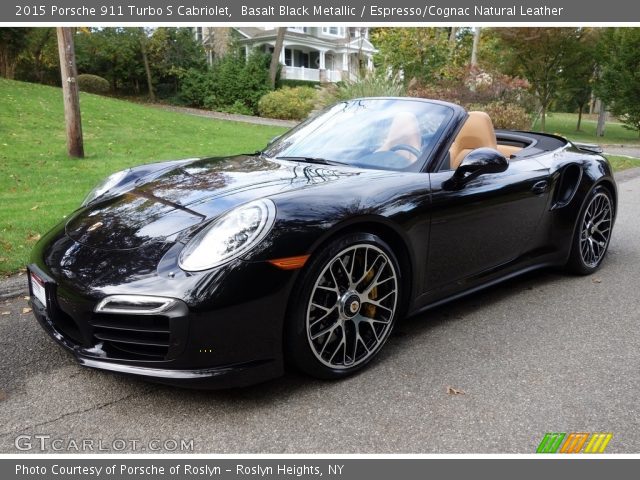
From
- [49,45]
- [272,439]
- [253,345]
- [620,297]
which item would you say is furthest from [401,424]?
[49,45]

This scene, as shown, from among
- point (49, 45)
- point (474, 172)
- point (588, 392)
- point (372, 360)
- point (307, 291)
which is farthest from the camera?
point (49, 45)

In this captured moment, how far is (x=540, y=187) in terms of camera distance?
12.3 feet

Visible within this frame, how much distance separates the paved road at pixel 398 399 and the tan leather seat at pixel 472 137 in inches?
41.5

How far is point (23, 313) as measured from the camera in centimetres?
345

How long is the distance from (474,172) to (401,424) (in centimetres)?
146

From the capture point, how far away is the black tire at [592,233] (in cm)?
423

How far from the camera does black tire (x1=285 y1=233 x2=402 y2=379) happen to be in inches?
97.2

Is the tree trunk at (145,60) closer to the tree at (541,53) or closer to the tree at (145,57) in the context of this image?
the tree at (145,57)

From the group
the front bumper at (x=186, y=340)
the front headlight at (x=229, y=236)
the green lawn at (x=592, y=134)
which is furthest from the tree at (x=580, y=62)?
the front bumper at (x=186, y=340)

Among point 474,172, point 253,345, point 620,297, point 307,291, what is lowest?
point 620,297

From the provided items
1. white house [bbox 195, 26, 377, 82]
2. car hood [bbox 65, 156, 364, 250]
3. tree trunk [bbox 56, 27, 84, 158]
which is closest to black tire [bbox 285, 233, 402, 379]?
car hood [bbox 65, 156, 364, 250]

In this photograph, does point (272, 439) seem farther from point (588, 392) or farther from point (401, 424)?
point (588, 392)

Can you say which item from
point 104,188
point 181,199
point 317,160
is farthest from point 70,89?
point 181,199
